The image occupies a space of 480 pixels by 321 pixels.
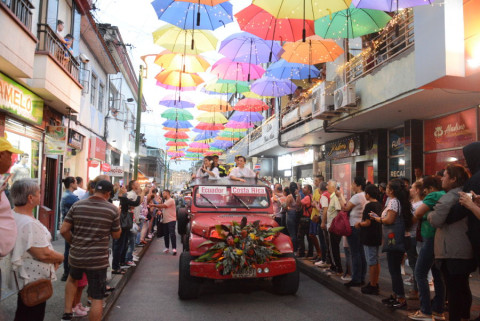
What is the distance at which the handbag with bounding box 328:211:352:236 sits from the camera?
6680mm

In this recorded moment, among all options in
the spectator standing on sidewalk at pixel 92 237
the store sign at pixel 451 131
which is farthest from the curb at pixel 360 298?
the store sign at pixel 451 131

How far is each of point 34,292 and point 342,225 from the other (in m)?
5.03

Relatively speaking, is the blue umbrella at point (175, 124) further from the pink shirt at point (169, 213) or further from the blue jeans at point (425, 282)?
the blue jeans at point (425, 282)

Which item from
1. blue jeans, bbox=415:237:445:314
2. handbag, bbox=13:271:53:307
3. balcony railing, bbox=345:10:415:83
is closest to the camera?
handbag, bbox=13:271:53:307

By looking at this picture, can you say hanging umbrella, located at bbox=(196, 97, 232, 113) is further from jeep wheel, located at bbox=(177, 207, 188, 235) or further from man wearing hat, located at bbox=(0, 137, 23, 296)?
man wearing hat, located at bbox=(0, 137, 23, 296)

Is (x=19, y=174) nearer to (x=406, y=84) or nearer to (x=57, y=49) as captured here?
(x=57, y=49)

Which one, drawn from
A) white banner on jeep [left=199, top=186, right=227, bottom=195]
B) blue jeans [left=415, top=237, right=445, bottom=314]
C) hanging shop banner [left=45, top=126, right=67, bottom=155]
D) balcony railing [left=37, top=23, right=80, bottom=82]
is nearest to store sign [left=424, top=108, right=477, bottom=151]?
blue jeans [left=415, top=237, right=445, bottom=314]

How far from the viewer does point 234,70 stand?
1302 cm

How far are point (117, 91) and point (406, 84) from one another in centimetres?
1903

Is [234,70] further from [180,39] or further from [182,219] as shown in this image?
[182,219]

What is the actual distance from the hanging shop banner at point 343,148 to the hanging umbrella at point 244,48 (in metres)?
6.06

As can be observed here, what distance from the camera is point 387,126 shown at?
13680 mm

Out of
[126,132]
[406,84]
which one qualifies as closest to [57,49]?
[406,84]

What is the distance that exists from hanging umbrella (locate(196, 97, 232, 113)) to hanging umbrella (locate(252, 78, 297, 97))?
150 inches
